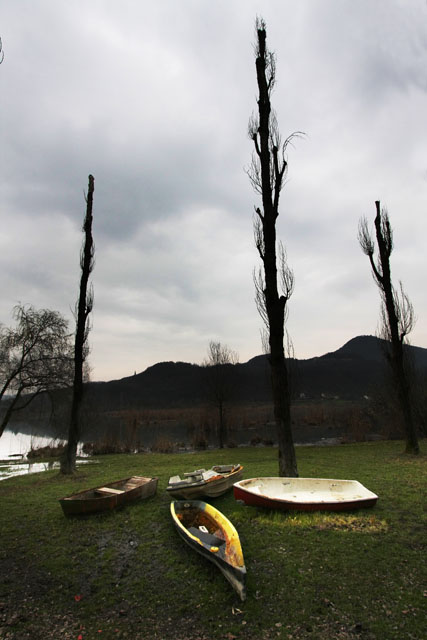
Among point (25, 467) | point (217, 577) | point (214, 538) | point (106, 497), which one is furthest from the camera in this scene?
point (25, 467)

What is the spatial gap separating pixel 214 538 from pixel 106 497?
3.09m

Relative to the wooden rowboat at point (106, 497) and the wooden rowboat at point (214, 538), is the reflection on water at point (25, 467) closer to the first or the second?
the wooden rowboat at point (106, 497)

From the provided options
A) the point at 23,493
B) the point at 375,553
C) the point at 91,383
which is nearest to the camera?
the point at 375,553

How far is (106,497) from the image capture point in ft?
24.6

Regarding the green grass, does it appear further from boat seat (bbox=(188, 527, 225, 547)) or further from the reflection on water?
the reflection on water

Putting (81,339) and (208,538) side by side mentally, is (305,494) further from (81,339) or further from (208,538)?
(81,339)

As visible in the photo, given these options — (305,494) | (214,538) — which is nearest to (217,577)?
(214,538)

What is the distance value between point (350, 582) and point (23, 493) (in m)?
9.23

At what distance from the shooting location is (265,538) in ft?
18.8

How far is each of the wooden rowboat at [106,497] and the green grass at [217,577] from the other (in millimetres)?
182

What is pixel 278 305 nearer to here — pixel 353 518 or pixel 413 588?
pixel 353 518

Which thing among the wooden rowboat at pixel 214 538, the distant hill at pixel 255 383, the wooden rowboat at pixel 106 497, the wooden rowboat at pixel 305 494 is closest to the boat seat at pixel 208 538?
the wooden rowboat at pixel 214 538

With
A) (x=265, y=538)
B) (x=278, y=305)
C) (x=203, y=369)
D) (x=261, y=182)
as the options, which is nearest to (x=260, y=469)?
(x=278, y=305)

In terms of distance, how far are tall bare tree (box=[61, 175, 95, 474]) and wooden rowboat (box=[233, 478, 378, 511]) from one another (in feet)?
25.6
